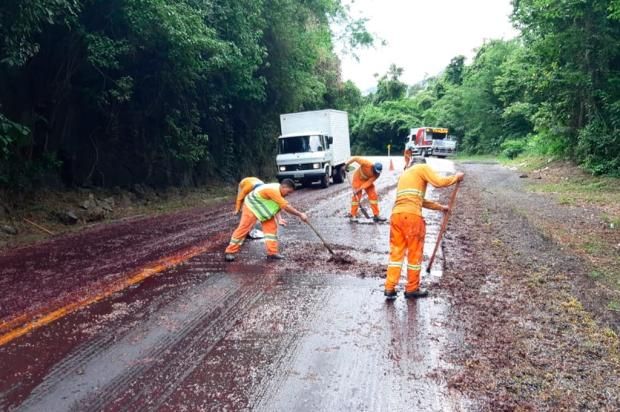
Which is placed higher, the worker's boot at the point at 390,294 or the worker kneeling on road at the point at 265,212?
the worker kneeling on road at the point at 265,212

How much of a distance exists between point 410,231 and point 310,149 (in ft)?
47.0

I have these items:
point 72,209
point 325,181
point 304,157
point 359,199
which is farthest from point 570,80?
point 72,209

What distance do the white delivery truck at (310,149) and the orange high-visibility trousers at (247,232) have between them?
39.3 feet

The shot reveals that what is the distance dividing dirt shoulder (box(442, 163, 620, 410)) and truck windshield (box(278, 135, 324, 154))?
10.6 m

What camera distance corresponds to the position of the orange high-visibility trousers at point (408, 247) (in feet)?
19.0

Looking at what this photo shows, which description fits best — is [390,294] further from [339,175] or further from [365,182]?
[339,175]

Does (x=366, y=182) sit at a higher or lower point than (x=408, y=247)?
higher

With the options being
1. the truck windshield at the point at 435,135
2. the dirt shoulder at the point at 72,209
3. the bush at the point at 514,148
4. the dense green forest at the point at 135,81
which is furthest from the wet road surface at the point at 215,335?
the truck windshield at the point at 435,135

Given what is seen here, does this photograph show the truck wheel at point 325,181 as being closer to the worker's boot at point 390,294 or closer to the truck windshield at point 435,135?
the worker's boot at point 390,294

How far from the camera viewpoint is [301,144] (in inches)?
787

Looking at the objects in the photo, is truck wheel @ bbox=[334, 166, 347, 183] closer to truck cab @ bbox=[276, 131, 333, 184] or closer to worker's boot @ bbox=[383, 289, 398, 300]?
truck cab @ bbox=[276, 131, 333, 184]

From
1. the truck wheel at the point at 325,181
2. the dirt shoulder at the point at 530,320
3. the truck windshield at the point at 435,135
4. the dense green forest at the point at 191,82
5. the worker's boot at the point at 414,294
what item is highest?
the dense green forest at the point at 191,82

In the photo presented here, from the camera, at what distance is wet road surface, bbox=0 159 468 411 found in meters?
3.56

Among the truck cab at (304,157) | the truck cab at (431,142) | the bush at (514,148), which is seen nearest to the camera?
the truck cab at (304,157)
